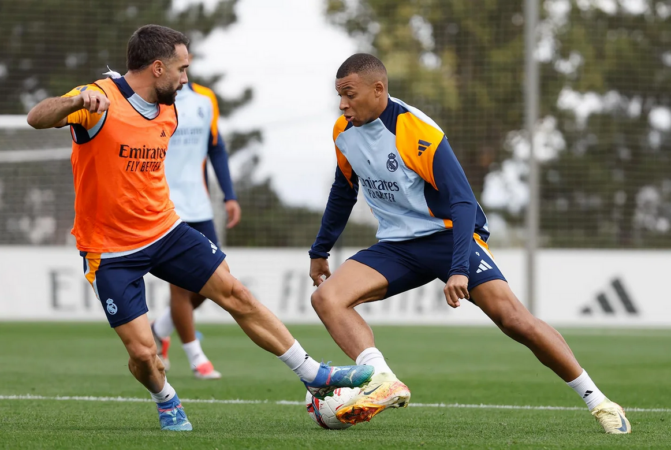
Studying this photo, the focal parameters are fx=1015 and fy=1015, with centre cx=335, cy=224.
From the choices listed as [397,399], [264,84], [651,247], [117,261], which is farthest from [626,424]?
[264,84]

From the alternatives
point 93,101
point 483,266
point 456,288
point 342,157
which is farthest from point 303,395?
point 93,101

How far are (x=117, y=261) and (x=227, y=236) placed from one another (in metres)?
17.8

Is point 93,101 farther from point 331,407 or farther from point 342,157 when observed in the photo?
point 331,407

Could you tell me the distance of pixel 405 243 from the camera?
5875 mm

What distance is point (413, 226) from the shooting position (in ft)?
19.1

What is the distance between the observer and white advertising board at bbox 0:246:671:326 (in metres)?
17.5

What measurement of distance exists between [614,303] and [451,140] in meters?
7.05

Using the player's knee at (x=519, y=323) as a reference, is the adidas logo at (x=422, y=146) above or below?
above

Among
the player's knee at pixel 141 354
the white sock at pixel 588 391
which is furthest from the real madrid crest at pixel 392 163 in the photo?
the player's knee at pixel 141 354

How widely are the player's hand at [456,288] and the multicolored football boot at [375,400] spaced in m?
0.52

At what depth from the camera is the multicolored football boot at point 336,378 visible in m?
5.35

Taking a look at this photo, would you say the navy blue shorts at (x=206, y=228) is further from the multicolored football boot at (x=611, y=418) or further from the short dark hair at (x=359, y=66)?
the multicolored football boot at (x=611, y=418)

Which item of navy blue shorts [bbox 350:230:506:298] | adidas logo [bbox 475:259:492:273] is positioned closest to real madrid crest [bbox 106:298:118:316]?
navy blue shorts [bbox 350:230:506:298]

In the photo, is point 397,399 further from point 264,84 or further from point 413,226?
point 264,84
